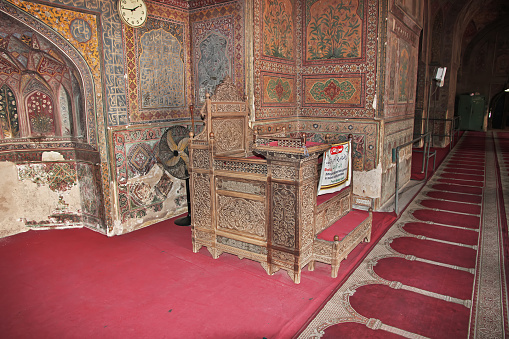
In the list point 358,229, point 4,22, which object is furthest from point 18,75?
point 358,229

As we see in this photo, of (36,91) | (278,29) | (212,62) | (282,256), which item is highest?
(278,29)

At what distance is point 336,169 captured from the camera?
4551mm

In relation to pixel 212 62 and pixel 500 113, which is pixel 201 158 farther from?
pixel 500 113

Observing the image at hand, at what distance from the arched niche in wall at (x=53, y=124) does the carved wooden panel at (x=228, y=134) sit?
5.94ft

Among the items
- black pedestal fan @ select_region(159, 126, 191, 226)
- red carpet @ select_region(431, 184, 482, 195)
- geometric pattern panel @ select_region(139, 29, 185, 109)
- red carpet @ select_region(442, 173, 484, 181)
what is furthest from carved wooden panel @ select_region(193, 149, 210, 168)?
red carpet @ select_region(442, 173, 484, 181)

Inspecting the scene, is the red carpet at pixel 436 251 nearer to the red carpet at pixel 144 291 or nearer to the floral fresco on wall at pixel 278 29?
the red carpet at pixel 144 291

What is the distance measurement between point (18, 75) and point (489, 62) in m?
22.5

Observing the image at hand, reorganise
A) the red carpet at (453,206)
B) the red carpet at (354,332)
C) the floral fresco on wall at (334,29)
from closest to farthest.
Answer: the red carpet at (354,332) < the floral fresco on wall at (334,29) < the red carpet at (453,206)

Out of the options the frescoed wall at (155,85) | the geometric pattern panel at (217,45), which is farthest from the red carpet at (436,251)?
the geometric pattern panel at (217,45)

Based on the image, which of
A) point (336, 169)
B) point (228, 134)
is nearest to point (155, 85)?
point (228, 134)

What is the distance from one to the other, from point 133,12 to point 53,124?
2.15 m

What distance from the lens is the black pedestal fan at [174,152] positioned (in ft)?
16.7

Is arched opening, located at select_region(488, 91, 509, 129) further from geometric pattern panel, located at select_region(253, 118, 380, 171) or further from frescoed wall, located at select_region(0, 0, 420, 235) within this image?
geometric pattern panel, located at select_region(253, 118, 380, 171)

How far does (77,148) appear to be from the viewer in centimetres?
543
